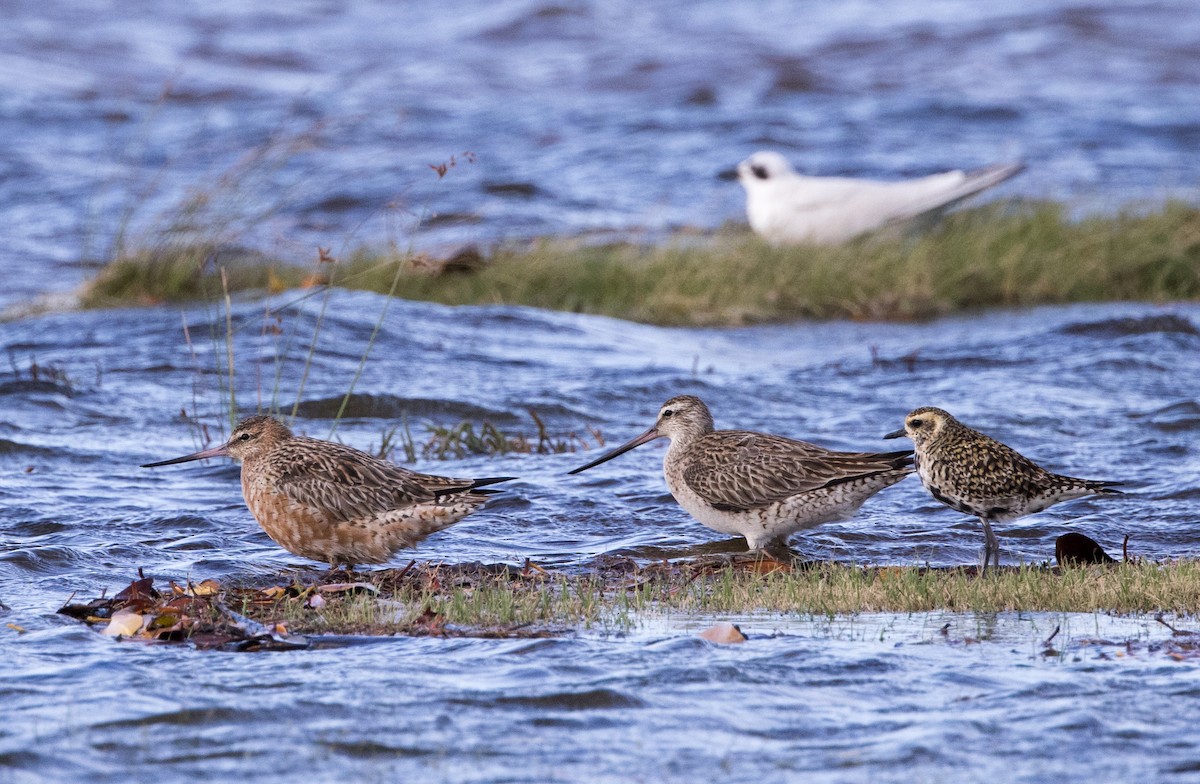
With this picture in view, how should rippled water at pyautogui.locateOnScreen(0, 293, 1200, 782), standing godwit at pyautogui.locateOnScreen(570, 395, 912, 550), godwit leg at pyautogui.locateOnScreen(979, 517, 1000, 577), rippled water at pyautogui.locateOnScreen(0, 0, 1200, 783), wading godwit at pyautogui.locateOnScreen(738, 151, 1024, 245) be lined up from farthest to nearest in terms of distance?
wading godwit at pyautogui.locateOnScreen(738, 151, 1024, 245) → standing godwit at pyautogui.locateOnScreen(570, 395, 912, 550) → godwit leg at pyautogui.locateOnScreen(979, 517, 1000, 577) → rippled water at pyautogui.locateOnScreen(0, 0, 1200, 783) → rippled water at pyautogui.locateOnScreen(0, 293, 1200, 782)

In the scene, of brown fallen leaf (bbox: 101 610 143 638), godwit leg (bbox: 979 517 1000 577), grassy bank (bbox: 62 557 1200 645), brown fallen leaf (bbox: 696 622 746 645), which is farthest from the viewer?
godwit leg (bbox: 979 517 1000 577)

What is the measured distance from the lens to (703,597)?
7.42m

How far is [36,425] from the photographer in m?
11.7

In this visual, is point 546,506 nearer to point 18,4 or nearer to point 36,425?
point 36,425

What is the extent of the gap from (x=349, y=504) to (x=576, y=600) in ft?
4.91

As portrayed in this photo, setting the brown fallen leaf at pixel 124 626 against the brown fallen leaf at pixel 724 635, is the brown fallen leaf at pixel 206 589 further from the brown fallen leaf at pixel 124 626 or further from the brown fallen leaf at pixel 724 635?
the brown fallen leaf at pixel 724 635

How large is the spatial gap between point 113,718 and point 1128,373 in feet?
33.9

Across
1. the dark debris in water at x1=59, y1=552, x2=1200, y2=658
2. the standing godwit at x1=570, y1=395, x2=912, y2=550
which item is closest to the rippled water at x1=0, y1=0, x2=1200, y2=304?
the standing godwit at x1=570, y1=395, x2=912, y2=550

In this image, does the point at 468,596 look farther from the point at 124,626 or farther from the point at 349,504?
the point at 124,626

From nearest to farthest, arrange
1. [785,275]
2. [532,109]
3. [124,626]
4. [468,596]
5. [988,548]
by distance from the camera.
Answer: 1. [124,626]
2. [468,596]
3. [988,548]
4. [785,275]
5. [532,109]

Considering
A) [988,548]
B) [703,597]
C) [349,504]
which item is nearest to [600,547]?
[349,504]

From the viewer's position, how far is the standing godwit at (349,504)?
8172 mm

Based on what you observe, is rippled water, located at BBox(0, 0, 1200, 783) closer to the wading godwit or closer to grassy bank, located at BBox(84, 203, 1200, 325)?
grassy bank, located at BBox(84, 203, 1200, 325)

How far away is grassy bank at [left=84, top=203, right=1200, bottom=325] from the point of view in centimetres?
1598
